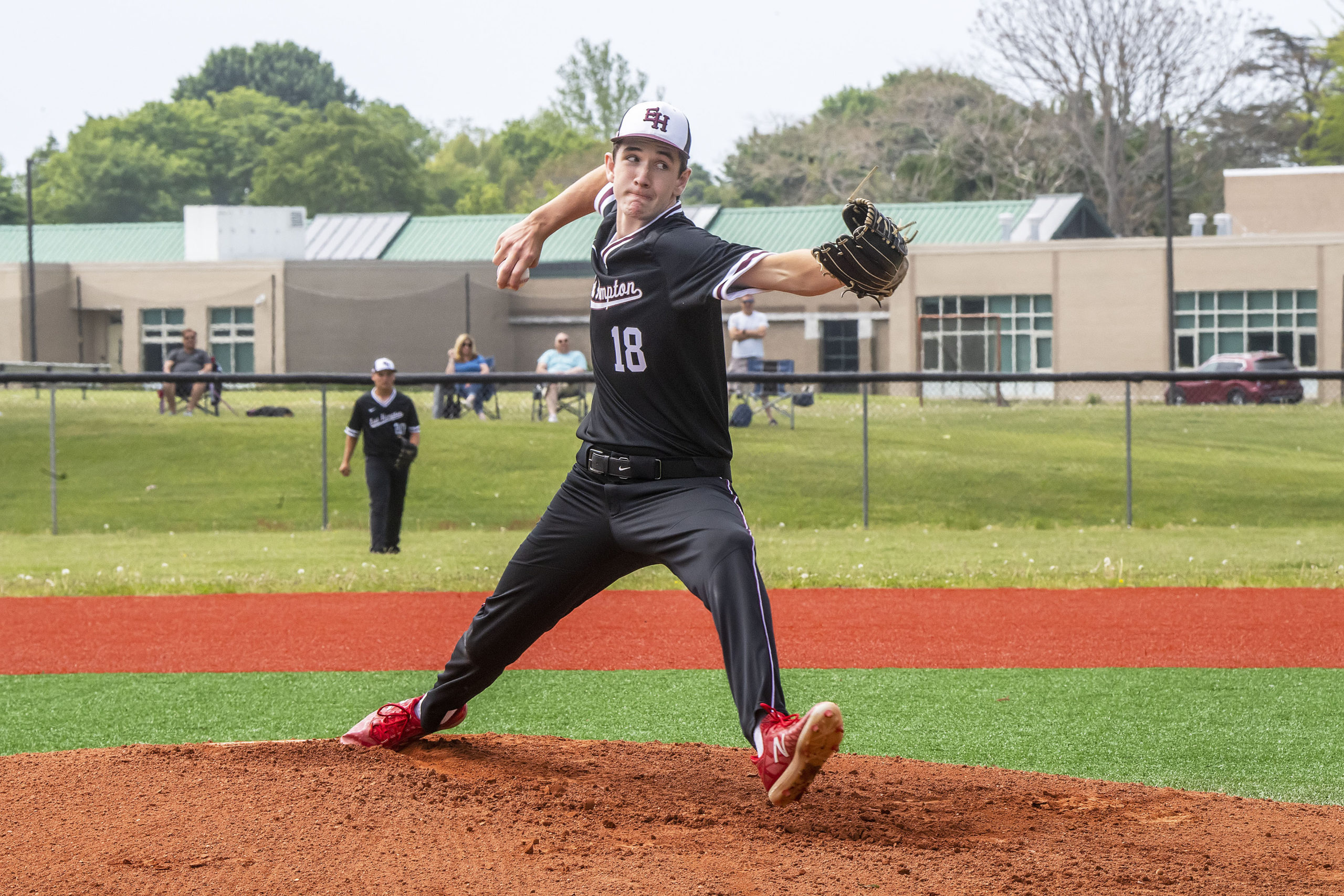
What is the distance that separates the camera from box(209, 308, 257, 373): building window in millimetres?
42844

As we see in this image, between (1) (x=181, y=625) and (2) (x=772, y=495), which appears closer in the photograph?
(1) (x=181, y=625)

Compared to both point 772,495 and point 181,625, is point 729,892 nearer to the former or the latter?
point 181,625

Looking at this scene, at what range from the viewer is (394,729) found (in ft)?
16.9

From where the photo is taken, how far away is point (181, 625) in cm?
927

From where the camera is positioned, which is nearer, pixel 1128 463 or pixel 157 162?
pixel 1128 463

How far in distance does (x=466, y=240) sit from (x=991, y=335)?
20.2m

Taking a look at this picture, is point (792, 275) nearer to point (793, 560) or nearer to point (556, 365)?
point (793, 560)

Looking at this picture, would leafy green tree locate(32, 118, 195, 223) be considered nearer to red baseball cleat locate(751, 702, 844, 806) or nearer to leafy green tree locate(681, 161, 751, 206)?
leafy green tree locate(681, 161, 751, 206)

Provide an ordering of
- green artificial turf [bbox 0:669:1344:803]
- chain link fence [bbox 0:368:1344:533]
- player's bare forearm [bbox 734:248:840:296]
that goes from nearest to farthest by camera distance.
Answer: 1. player's bare forearm [bbox 734:248:840:296]
2. green artificial turf [bbox 0:669:1344:803]
3. chain link fence [bbox 0:368:1344:533]

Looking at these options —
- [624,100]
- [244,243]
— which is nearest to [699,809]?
[244,243]

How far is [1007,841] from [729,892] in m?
1.03

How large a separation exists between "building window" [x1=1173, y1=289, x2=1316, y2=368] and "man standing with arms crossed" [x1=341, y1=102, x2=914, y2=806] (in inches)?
1485

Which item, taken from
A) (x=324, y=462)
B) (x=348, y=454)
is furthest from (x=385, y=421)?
(x=324, y=462)

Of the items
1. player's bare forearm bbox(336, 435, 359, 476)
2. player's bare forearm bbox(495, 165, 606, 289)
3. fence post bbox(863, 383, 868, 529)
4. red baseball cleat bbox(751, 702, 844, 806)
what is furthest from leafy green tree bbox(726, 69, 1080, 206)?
red baseball cleat bbox(751, 702, 844, 806)
